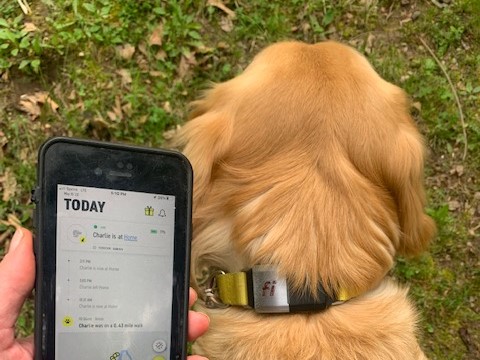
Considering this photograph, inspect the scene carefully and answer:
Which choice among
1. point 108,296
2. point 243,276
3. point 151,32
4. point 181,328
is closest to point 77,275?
point 108,296

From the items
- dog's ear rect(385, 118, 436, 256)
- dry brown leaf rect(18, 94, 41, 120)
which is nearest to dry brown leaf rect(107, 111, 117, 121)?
dry brown leaf rect(18, 94, 41, 120)

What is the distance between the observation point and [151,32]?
393 cm

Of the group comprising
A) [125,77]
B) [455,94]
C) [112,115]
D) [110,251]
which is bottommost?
[110,251]

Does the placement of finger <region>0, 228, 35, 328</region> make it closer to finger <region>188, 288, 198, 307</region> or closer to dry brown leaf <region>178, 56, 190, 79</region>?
finger <region>188, 288, 198, 307</region>

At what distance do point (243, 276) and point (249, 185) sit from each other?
0.35 m

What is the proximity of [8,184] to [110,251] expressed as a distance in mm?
1624

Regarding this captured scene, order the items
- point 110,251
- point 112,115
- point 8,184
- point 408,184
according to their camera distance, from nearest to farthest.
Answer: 1. point 110,251
2. point 408,184
3. point 8,184
4. point 112,115

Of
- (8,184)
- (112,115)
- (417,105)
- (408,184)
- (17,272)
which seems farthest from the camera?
(417,105)

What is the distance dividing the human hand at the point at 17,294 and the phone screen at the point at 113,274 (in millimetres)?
104

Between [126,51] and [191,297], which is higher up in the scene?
[126,51]

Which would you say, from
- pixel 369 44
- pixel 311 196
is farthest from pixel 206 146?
pixel 369 44

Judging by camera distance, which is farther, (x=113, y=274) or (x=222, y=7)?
(x=222, y=7)

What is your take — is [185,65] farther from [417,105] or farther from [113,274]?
[113,274]

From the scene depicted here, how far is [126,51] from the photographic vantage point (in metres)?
3.90
